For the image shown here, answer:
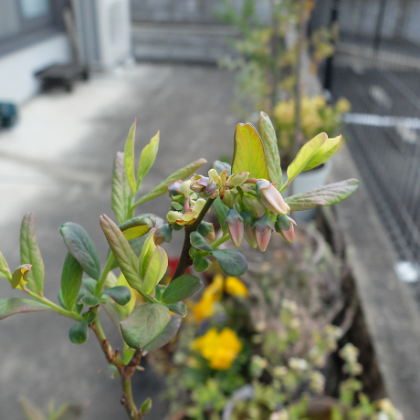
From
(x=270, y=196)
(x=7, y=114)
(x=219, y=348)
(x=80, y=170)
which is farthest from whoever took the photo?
(x=7, y=114)

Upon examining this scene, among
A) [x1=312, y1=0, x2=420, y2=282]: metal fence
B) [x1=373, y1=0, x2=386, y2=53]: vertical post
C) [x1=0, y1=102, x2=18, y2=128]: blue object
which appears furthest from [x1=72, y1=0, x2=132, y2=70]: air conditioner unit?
[x1=373, y1=0, x2=386, y2=53]: vertical post

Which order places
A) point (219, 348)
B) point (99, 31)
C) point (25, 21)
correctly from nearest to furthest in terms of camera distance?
point (219, 348), point (25, 21), point (99, 31)

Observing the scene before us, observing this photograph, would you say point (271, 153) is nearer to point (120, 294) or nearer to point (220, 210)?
point (220, 210)

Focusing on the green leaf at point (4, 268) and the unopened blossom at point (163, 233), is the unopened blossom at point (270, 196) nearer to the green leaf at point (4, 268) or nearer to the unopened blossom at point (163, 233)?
the unopened blossom at point (163, 233)

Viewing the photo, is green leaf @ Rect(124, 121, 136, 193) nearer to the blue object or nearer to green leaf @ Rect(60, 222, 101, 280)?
green leaf @ Rect(60, 222, 101, 280)

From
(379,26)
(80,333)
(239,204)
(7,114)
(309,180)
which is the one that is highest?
(239,204)

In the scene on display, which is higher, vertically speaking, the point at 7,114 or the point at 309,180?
the point at 309,180

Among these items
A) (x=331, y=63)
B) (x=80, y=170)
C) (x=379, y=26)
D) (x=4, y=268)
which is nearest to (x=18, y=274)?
(x=4, y=268)

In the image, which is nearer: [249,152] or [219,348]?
[249,152]
